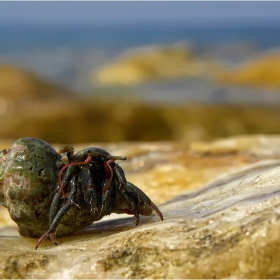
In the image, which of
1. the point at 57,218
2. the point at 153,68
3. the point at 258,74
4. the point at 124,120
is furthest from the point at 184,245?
the point at 153,68

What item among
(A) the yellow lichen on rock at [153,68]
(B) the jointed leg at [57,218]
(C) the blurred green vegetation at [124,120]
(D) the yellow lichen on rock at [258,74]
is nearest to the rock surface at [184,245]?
(B) the jointed leg at [57,218]

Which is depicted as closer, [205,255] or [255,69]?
[205,255]

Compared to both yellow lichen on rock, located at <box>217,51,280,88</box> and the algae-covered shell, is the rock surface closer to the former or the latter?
the algae-covered shell

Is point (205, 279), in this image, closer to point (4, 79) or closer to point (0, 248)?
point (0, 248)

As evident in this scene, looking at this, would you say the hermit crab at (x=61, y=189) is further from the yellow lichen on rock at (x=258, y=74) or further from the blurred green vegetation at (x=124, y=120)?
the yellow lichen on rock at (x=258, y=74)

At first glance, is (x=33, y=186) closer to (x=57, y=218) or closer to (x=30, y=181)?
(x=30, y=181)

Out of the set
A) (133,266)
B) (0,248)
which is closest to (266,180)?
(133,266)

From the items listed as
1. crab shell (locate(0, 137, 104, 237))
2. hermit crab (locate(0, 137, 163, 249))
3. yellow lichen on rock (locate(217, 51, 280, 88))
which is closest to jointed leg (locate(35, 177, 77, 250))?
hermit crab (locate(0, 137, 163, 249))
